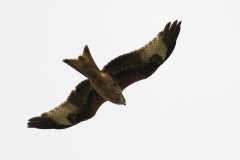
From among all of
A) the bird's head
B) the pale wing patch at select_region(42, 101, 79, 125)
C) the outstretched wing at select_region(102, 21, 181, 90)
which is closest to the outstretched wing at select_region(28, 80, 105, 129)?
the pale wing patch at select_region(42, 101, 79, 125)

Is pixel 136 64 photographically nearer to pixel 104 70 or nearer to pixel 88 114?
pixel 104 70

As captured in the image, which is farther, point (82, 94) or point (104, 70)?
point (82, 94)

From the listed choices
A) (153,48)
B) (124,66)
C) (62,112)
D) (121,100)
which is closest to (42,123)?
(62,112)

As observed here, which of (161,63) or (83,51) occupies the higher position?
(83,51)

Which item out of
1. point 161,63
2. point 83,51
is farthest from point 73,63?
point 161,63

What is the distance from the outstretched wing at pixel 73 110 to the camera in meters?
12.9

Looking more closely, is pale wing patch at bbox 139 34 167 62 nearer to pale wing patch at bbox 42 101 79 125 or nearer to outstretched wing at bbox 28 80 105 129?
outstretched wing at bbox 28 80 105 129

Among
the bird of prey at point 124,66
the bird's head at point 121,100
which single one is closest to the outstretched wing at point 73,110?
the bird of prey at point 124,66

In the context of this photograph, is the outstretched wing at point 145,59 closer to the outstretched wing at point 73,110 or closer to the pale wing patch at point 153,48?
the pale wing patch at point 153,48

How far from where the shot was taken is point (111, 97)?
12242 mm

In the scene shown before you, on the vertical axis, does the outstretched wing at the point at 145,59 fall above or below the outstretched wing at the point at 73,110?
above

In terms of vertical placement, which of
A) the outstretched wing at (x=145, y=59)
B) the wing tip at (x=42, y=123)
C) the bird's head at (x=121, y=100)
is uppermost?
the outstretched wing at (x=145, y=59)

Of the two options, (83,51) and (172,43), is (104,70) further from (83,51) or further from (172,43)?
(172,43)

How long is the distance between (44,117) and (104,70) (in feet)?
8.15
